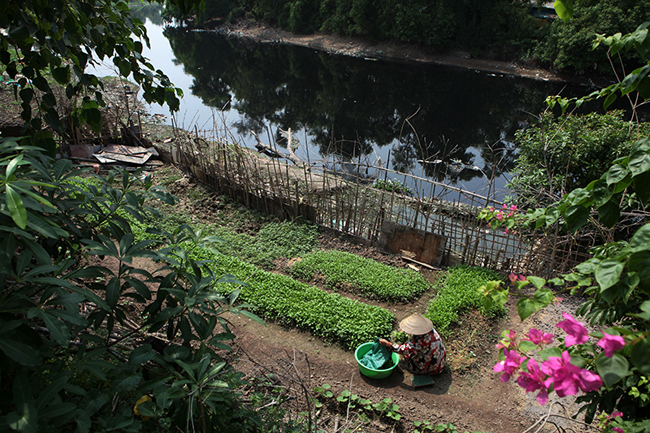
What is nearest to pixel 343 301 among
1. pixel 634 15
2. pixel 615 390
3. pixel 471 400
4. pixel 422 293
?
pixel 422 293

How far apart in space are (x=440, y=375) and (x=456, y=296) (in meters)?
1.42

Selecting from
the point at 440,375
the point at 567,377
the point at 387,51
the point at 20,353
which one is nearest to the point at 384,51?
the point at 387,51

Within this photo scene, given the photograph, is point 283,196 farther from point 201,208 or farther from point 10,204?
point 10,204

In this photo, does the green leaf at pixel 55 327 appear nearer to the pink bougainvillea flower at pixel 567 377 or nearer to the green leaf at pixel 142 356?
the green leaf at pixel 142 356

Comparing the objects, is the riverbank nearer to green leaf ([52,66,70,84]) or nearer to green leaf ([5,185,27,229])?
green leaf ([52,66,70,84])

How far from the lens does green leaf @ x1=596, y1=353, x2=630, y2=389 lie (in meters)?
1.11

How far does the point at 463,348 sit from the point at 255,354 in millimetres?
2550

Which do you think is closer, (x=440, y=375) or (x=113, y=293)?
(x=113, y=293)

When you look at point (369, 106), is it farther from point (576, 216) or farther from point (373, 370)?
point (576, 216)

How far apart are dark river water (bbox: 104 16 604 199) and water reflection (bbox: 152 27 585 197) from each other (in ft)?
0.17

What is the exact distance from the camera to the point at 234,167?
9.08 meters

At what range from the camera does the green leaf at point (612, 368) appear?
43.9 inches

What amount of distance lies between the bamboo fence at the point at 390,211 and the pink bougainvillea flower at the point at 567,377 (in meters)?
5.13

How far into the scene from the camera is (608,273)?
50.7 inches
